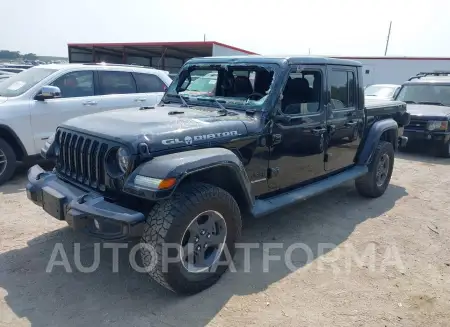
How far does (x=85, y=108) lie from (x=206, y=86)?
2.80 meters

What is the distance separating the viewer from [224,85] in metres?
4.32

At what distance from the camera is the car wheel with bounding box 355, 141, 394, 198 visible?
17.8 feet

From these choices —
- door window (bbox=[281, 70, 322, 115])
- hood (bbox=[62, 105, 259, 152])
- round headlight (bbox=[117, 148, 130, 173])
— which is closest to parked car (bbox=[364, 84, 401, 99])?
door window (bbox=[281, 70, 322, 115])

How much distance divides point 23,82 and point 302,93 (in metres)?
4.41

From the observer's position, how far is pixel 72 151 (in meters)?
3.39

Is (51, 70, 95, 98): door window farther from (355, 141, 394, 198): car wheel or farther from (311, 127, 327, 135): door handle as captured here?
(355, 141, 394, 198): car wheel

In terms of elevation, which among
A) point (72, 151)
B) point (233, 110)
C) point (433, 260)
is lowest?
point (433, 260)

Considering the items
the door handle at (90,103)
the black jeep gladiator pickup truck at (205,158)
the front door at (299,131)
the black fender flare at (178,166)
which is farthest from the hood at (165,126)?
the door handle at (90,103)

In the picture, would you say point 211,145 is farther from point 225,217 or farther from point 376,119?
point 376,119

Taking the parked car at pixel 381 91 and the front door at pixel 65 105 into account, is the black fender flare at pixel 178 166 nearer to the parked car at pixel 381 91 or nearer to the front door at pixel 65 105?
the front door at pixel 65 105

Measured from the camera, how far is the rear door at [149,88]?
23.2 feet

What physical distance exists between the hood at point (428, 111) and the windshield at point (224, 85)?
6.17 m

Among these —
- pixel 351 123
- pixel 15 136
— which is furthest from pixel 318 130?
pixel 15 136

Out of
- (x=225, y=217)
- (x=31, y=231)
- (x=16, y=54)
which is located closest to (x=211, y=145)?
(x=225, y=217)
